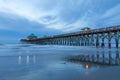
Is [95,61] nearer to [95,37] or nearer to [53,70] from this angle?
[53,70]

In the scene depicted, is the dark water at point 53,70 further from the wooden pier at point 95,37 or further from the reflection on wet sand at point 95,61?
the wooden pier at point 95,37

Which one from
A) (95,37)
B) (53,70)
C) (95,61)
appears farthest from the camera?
(95,37)

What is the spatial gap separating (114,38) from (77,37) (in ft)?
66.7

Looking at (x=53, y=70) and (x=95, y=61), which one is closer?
(x=53, y=70)

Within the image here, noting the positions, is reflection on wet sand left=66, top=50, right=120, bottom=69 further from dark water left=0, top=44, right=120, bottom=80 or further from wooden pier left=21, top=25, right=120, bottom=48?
wooden pier left=21, top=25, right=120, bottom=48

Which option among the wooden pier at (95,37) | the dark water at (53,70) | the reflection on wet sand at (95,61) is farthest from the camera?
the wooden pier at (95,37)

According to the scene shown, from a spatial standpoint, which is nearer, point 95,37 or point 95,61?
point 95,61

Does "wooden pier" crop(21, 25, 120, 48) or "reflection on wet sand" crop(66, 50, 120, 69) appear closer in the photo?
"reflection on wet sand" crop(66, 50, 120, 69)

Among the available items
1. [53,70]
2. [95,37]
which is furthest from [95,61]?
[95,37]

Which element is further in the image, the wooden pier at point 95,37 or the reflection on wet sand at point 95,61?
the wooden pier at point 95,37

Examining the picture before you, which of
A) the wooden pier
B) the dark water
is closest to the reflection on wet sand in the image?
the dark water

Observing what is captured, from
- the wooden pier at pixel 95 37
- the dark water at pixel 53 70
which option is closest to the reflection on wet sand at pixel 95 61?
the dark water at pixel 53 70

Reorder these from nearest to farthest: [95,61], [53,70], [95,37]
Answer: [53,70], [95,61], [95,37]

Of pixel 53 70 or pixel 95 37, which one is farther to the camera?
pixel 95 37
